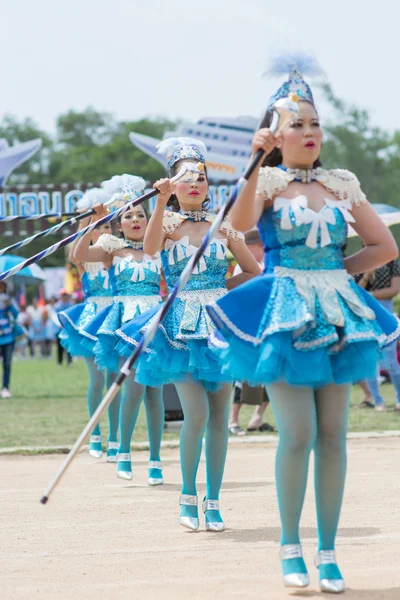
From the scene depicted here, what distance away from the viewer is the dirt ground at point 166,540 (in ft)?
15.4

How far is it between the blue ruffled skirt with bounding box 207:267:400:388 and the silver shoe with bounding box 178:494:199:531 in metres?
1.75

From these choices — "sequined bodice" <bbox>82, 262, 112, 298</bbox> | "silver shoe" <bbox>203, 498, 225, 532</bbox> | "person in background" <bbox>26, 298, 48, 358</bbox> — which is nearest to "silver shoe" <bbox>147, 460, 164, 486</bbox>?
"silver shoe" <bbox>203, 498, 225, 532</bbox>

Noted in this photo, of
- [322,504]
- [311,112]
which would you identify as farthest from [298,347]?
[311,112]

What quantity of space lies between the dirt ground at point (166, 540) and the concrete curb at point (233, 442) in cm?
138

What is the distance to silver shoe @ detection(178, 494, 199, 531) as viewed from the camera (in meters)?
6.21

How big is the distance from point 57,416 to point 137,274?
6101 millimetres

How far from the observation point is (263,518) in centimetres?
654

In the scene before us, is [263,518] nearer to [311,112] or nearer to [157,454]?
[157,454]

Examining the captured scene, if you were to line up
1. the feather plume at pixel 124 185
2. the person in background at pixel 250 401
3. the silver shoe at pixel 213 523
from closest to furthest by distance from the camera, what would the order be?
the silver shoe at pixel 213 523 → the feather plume at pixel 124 185 → the person in background at pixel 250 401

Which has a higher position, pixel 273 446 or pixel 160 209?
pixel 160 209

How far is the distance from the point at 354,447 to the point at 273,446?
2.60ft

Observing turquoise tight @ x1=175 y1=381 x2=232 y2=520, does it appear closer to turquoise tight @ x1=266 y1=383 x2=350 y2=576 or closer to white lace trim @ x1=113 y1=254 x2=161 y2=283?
turquoise tight @ x1=266 y1=383 x2=350 y2=576

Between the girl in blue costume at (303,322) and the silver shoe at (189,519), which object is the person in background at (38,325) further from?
the girl in blue costume at (303,322)

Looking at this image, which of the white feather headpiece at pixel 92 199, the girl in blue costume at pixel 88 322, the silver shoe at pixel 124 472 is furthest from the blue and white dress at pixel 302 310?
the girl in blue costume at pixel 88 322
